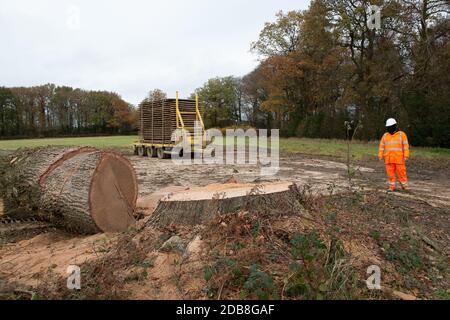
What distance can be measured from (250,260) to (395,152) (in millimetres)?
6294

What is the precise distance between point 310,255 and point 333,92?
3291 cm

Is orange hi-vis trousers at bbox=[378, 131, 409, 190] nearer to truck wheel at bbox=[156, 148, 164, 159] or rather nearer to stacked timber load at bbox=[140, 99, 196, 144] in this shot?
stacked timber load at bbox=[140, 99, 196, 144]

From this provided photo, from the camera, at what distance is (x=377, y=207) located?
581 centimetres

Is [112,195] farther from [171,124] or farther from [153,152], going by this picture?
[153,152]

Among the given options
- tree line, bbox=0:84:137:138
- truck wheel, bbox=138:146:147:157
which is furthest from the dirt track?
tree line, bbox=0:84:137:138

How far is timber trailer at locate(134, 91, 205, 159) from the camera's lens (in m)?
18.6

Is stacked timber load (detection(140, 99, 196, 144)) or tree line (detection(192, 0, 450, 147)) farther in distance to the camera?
tree line (detection(192, 0, 450, 147))

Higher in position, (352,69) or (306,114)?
(352,69)

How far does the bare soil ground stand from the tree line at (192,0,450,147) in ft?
59.2

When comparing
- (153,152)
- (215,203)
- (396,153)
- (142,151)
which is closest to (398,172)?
(396,153)

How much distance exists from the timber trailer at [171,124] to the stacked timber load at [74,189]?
40.9ft

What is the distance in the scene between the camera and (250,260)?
3203 millimetres
